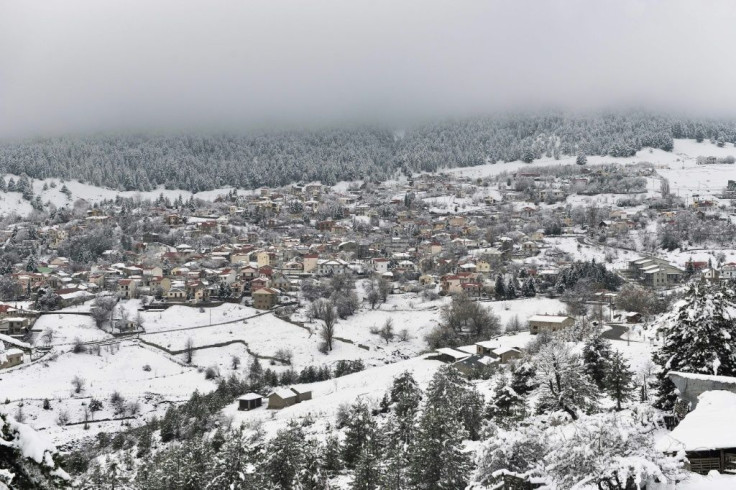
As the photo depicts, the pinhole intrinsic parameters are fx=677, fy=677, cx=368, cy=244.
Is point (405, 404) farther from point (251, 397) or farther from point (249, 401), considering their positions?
point (251, 397)

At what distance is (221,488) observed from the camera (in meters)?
16.0

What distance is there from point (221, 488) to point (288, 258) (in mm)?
51177

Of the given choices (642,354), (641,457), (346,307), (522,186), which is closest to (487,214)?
(522,186)

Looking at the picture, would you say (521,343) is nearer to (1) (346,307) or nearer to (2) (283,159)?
(1) (346,307)

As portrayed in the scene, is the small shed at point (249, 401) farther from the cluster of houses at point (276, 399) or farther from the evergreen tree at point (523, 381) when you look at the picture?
the evergreen tree at point (523, 381)

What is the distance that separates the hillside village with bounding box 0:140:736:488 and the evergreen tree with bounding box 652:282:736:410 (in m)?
0.93

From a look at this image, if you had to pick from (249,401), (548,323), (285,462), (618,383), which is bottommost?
(249,401)

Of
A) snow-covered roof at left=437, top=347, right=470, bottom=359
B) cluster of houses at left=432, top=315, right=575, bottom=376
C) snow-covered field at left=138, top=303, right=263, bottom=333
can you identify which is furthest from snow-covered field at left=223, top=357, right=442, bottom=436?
snow-covered field at left=138, top=303, right=263, bottom=333

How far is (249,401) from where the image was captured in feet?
102

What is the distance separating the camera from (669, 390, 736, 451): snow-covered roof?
7770 mm

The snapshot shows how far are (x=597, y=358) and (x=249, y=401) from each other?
636 inches

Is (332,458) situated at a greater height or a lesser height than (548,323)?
greater

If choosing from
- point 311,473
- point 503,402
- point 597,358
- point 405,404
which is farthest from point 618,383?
point 311,473

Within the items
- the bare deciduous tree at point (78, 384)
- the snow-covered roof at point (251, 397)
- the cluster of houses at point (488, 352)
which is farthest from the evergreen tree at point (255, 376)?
the cluster of houses at point (488, 352)
